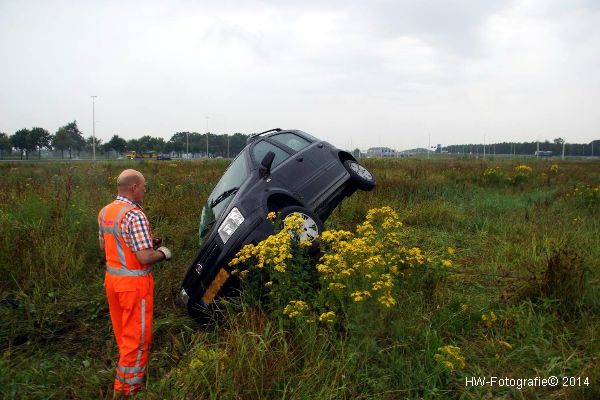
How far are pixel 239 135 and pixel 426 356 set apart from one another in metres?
97.1

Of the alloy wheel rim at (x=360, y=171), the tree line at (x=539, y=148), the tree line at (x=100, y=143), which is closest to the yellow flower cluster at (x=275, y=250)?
the alloy wheel rim at (x=360, y=171)

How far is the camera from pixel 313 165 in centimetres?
448

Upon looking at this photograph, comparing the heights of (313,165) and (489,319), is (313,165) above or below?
above

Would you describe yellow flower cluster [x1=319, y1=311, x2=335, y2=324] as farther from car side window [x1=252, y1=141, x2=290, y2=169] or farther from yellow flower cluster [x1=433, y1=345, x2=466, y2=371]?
car side window [x1=252, y1=141, x2=290, y2=169]

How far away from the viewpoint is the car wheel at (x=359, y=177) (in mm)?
4859

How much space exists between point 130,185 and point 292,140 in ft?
8.10

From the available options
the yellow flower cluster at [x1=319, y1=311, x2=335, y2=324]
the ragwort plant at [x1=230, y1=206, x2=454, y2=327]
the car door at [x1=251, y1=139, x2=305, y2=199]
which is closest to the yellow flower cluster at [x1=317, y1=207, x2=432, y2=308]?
the ragwort plant at [x1=230, y1=206, x2=454, y2=327]

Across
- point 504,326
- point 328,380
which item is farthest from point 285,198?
point 504,326

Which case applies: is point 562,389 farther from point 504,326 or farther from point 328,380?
point 328,380

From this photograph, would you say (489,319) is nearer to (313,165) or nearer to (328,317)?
(328,317)

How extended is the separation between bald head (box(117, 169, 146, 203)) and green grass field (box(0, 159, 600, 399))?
1.15 metres

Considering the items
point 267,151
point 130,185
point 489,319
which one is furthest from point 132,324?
point 489,319

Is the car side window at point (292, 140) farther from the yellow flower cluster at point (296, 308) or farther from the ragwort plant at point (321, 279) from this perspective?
the yellow flower cluster at point (296, 308)

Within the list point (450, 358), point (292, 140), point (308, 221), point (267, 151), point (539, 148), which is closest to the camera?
point (450, 358)
